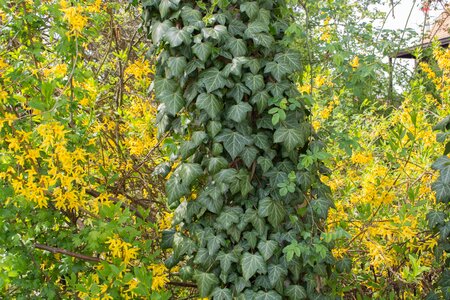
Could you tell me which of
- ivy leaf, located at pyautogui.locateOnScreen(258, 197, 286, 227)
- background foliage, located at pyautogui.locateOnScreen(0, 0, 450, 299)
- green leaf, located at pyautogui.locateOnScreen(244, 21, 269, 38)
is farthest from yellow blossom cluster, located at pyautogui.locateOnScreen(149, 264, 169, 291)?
green leaf, located at pyautogui.locateOnScreen(244, 21, 269, 38)

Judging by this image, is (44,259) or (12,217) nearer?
(12,217)

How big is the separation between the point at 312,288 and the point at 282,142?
70 centimetres

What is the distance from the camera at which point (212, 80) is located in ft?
7.88

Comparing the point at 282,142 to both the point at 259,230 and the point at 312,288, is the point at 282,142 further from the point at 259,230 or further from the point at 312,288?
the point at 312,288

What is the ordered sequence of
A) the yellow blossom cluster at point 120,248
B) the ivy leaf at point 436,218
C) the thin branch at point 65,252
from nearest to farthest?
the yellow blossom cluster at point 120,248 < the thin branch at point 65,252 < the ivy leaf at point 436,218

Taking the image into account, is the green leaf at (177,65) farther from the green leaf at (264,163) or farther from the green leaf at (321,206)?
the green leaf at (321,206)

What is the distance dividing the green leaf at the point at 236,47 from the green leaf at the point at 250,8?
0.12 metres

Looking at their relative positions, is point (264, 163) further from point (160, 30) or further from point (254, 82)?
point (160, 30)

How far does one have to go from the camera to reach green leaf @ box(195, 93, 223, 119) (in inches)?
93.8

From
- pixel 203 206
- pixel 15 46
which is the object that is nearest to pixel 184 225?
pixel 203 206

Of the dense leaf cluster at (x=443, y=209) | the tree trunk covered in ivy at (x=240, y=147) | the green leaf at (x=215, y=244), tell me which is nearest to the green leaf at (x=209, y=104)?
the tree trunk covered in ivy at (x=240, y=147)

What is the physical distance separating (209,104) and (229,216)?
0.50 m

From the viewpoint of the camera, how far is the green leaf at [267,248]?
241 cm

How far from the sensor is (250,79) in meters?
2.41
